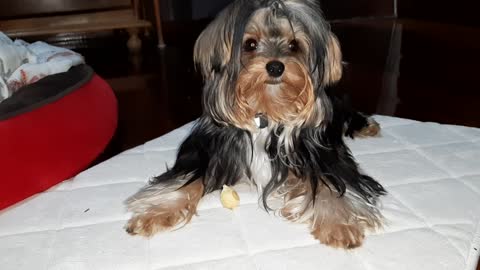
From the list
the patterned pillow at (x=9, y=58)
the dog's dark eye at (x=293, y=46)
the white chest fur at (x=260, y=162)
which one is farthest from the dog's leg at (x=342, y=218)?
the patterned pillow at (x=9, y=58)

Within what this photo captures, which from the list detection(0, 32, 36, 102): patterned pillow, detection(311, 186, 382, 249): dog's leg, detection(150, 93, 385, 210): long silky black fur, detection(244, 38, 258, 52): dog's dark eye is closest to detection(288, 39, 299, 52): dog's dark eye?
detection(244, 38, 258, 52): dog's dark eye

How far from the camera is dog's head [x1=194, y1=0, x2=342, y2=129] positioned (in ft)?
5.82

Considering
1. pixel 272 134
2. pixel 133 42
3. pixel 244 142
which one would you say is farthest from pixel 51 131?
pixel 133 42

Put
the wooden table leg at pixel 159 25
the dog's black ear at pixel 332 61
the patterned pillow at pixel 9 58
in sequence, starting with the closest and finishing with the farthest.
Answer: the dog's black ear at pixel 332 61 → the patterned pillow at pixel 9 58 → the wooden table leg at pixel 159 25

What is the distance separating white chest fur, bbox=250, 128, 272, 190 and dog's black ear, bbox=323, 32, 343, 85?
311 millimetres

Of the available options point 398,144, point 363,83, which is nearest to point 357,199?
point 398,144

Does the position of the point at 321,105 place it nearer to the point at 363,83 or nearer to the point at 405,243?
the point at 405,243

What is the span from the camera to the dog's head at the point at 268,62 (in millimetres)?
1773

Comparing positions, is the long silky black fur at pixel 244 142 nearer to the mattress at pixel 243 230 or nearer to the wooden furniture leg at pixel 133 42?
the mattress at pixel 243 230

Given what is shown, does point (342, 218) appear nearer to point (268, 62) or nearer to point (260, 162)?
point (260, 162)

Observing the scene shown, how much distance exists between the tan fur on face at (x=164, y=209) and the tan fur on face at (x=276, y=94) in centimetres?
38

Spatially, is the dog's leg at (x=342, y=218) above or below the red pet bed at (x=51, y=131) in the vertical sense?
below

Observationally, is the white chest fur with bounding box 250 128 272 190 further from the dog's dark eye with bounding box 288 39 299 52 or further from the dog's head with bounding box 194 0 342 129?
the dog's dark eye with bounding box 288 39 299 52

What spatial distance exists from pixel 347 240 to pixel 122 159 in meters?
1.24
